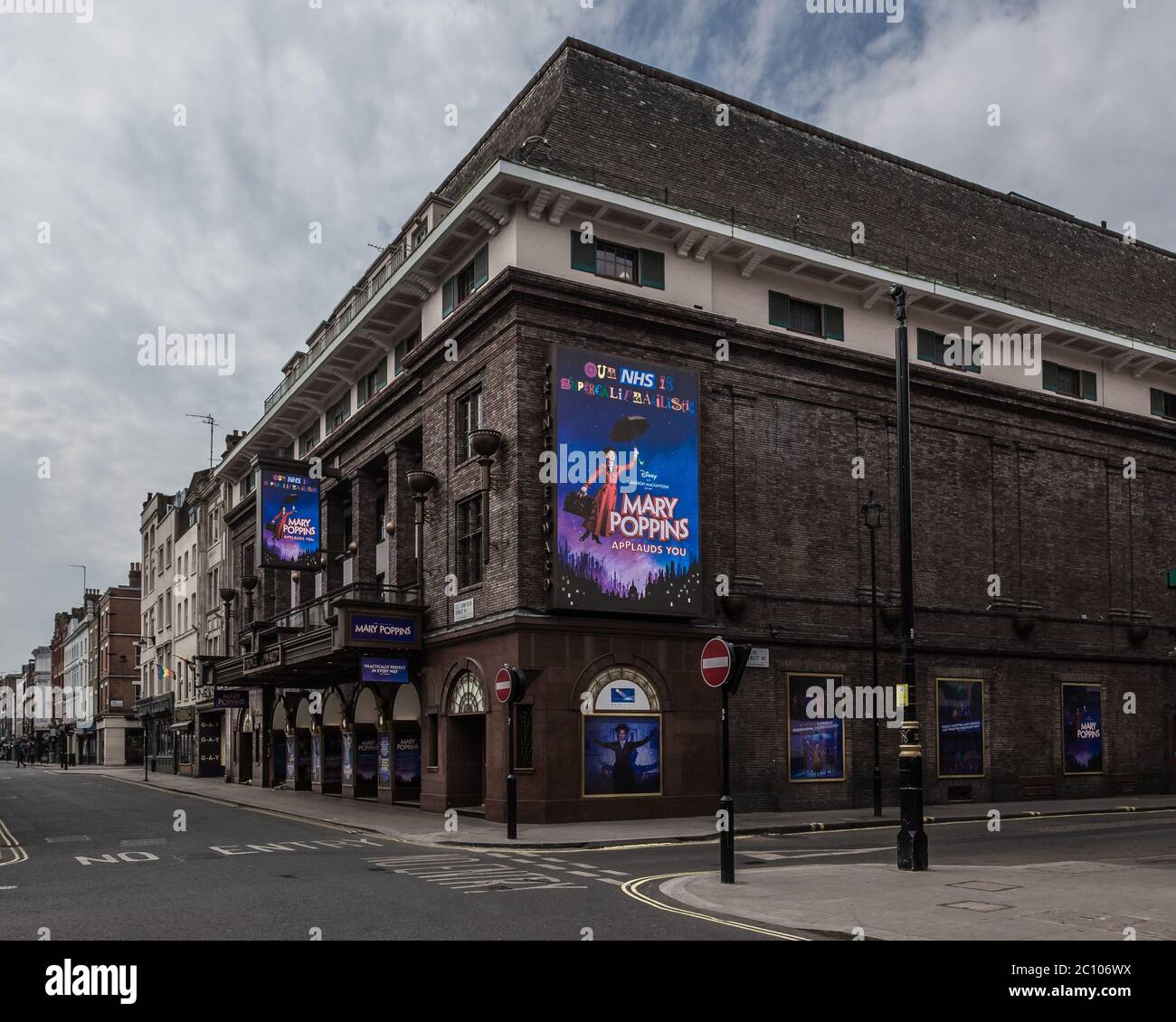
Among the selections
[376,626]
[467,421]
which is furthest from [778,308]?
[376,626]

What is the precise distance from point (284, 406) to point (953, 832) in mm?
28792

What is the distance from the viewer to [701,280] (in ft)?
93.7

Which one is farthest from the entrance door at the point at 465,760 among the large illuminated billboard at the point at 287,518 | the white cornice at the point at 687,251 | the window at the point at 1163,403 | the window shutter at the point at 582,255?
the window at the point at 1163,403

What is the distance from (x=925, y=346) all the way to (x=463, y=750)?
16798 millimetres

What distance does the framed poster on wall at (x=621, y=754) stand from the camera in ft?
82.1

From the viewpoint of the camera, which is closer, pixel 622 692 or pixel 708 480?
pixel 622 692

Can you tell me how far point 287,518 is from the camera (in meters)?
36.2

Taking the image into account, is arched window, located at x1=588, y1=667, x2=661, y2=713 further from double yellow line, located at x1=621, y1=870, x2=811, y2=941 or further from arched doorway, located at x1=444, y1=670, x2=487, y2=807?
double yellow line, located at x1=621, y1=870, x2=811, y2=941

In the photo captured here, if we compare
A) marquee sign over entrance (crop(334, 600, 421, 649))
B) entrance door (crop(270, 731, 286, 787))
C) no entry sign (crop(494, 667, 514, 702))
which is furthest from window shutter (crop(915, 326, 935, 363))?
entrance door (crop(270, 731, 286, 787))

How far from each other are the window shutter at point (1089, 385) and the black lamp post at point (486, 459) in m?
19.9

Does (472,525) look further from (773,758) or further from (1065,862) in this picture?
(1065,862)

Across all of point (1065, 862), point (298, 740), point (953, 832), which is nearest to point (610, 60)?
point (953, 832)

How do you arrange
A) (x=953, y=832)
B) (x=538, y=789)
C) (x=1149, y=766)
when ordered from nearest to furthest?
(x=953, y=832)
(x=538, y=789)
(x=1149, y=766)

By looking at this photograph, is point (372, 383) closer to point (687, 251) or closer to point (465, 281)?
point (465, 281)
